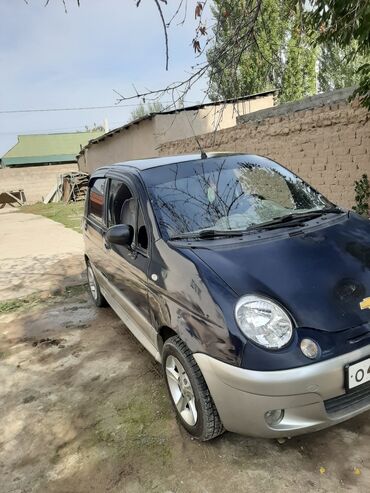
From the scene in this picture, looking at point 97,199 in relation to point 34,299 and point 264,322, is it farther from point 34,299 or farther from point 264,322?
point 264,322

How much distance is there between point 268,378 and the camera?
2.07 metres

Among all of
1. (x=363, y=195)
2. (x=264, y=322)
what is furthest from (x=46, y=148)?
(x=264, y=322)

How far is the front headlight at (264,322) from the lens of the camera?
2.15 meters

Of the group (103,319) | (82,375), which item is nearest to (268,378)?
(82,375)

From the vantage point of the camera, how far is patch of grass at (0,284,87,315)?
584 cm

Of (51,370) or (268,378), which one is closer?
(268,378)

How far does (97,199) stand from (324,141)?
4193 mm

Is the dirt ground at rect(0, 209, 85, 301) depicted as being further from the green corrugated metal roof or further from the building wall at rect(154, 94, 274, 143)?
the green corrugated metal roof

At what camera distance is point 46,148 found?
46.1 m

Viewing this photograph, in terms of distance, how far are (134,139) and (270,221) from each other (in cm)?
1465

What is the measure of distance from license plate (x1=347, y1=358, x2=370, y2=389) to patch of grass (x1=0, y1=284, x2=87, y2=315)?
4567mm

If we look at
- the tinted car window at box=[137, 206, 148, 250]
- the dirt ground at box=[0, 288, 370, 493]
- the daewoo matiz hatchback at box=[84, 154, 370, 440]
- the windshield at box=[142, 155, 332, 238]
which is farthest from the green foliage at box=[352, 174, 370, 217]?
the tinted car window at box=[137, 206, 148, 250]

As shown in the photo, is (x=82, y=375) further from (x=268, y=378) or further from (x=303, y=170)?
(x=303, y=170)

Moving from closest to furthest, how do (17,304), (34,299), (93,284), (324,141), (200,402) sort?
(200,402) → (93,284) → (17,304) → (34,299) → (324,141)
